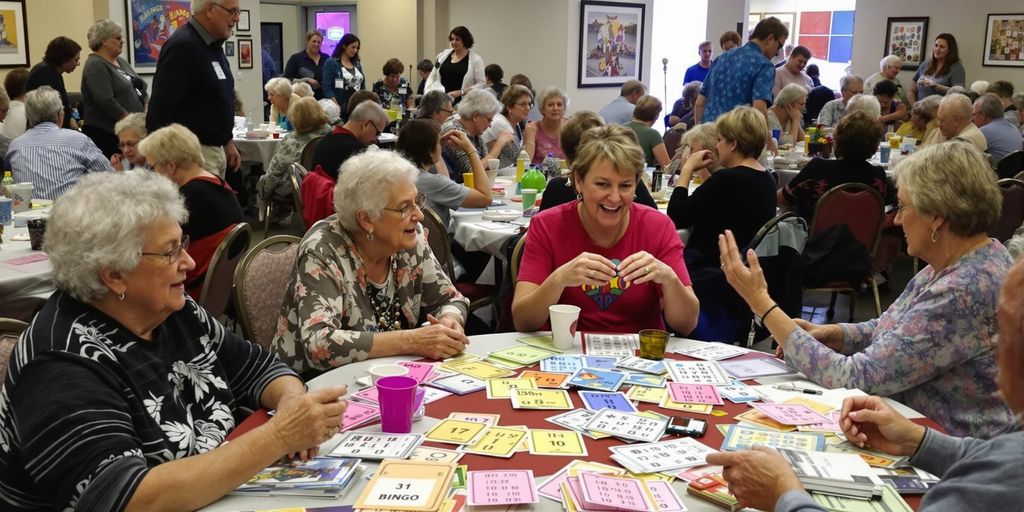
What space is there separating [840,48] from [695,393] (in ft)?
54.9

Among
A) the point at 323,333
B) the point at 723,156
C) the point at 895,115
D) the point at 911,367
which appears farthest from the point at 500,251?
the point at 895,115

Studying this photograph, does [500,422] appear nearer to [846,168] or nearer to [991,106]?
[846,168]

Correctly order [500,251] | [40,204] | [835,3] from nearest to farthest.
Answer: [500,251]
[40,204]
[835,3]

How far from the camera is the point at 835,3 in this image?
16.8m

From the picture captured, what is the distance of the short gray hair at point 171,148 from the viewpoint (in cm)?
386

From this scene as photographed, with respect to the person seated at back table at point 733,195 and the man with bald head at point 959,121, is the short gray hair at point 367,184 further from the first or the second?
the man with bald head at point 959,121

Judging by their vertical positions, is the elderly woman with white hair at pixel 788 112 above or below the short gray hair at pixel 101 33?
below

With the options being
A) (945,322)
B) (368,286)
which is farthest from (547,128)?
(945,322)

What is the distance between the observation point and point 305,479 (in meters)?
1.67

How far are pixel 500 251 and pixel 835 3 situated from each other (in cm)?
1481

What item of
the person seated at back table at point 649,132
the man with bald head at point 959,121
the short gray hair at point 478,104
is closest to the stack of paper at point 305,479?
the short gray hair at point 478,104

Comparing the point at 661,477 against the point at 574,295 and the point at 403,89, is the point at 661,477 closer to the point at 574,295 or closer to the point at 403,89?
the point at 574,295

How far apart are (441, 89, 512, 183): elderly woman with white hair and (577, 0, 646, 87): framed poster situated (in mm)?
6494

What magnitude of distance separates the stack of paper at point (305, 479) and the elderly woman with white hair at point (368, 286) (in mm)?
691
